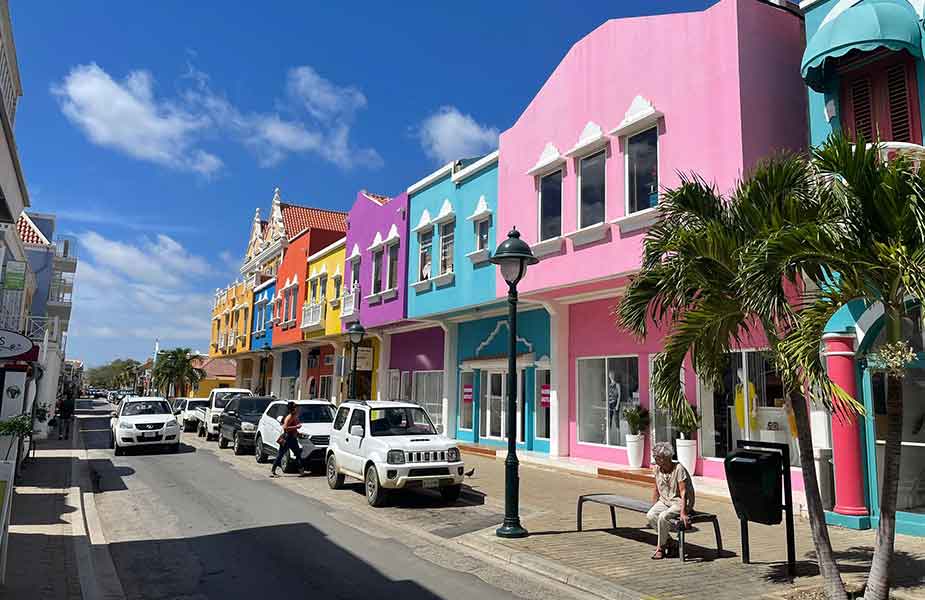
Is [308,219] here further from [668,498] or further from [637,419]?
[668,498]

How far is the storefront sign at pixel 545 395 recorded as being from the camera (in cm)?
1842

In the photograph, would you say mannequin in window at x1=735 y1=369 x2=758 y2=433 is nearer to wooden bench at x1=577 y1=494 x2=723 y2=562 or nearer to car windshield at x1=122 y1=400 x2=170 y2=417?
wooden bench at x1=577 y1=494 x2=723 y2=562

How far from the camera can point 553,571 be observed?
755cm

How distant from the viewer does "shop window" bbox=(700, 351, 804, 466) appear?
12.7 m

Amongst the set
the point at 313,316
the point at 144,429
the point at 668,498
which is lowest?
the point at 668,498

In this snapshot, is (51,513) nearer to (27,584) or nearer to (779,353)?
(27,584)

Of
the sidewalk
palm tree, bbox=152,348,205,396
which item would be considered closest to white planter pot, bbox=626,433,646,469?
the sidewalk

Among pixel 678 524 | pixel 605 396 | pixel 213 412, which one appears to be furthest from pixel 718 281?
pixel 213 412

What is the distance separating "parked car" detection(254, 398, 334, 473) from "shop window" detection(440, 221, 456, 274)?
6.07 meters

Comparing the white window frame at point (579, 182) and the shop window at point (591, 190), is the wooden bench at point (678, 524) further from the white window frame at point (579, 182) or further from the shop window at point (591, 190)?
the shop window at point (591, 190)

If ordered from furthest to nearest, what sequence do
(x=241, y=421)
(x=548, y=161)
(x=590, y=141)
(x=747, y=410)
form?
1. (x=241, y=421)
2. (x=548, y=161)
3. (x=590, y=141)
4. (x=747, y=410)

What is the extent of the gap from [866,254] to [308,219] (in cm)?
4145

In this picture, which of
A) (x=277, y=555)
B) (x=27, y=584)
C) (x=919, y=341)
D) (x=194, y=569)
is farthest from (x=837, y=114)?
(x=27, y=584)

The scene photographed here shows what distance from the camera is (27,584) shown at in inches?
263
